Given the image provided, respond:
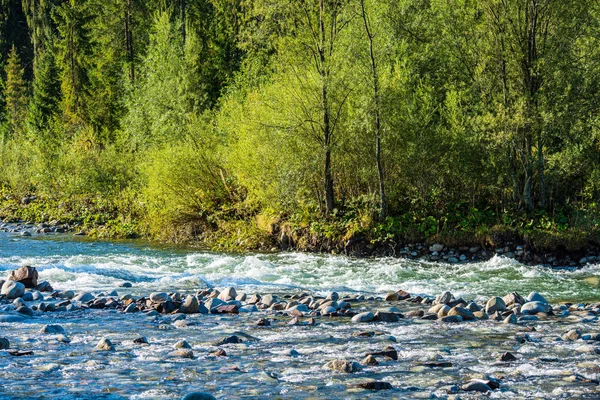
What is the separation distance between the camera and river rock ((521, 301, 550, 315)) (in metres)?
12.5

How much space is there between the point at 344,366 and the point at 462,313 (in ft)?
14.2

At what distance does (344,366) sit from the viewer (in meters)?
8.37

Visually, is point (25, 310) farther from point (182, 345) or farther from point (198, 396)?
point (198, 396)

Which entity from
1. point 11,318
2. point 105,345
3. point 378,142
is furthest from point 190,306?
point 378,142

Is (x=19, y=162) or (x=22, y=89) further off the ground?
(x=22, y=89)

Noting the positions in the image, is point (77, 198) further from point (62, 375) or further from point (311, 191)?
point (62, 375)

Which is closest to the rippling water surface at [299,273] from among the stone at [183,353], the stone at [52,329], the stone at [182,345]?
the stone at [52,329]

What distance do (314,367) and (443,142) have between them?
52.4 feet

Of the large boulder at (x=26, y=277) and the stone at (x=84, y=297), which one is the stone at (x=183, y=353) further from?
the large boulder at (x=26, y=277)

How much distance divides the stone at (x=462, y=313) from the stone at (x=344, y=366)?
4.05 m

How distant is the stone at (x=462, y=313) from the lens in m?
12.0

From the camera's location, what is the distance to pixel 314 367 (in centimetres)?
854

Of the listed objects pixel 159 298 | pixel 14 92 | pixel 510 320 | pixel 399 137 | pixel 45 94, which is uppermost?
pixel 14 92

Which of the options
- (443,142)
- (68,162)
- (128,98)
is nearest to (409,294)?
(443,142)
